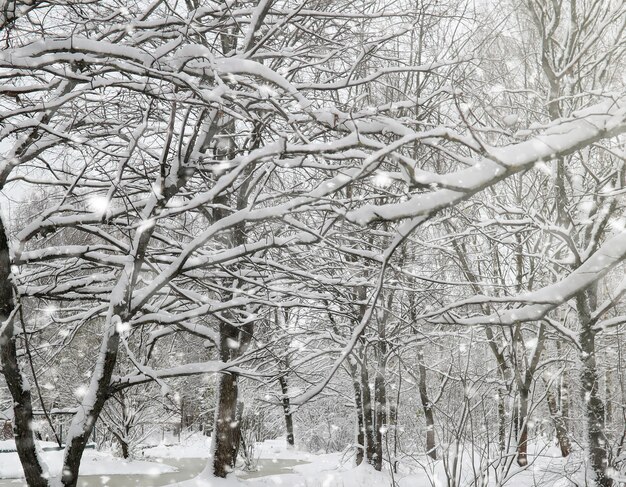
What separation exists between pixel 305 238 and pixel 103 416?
1505 cm

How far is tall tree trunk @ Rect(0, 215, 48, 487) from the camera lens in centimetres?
423

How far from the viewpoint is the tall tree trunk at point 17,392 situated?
13.9 ft

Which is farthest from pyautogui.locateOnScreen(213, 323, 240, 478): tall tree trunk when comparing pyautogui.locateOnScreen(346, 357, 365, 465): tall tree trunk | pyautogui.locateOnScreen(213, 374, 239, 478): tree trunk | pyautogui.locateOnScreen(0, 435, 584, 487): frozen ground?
pyautogui.locateOnScreen(346, 357, 365, 465): tall tree trunk

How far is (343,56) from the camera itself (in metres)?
6.00

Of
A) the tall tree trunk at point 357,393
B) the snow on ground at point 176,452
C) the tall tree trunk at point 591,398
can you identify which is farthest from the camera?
the snow on ground at point 176,452

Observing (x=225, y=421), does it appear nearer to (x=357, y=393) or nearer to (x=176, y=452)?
(x=357, y=393)

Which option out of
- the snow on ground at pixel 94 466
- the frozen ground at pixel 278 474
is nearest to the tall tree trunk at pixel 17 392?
the frozen ground at pixel 278 474

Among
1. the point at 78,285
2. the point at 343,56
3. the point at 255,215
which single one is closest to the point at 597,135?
the point at 255,215

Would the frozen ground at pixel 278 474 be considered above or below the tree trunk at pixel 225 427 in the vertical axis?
below

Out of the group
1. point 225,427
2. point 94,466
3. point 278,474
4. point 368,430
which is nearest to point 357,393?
point 368,430

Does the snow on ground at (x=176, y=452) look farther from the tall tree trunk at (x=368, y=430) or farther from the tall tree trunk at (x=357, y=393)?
the tall tree trunk at (x=368, y=430)

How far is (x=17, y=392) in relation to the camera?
171 inches

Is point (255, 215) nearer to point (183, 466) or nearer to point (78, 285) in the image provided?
point (78, 285)

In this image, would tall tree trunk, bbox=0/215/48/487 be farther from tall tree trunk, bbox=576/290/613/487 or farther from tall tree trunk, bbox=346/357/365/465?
tall tree trunk, bbox=346/357/365/465
